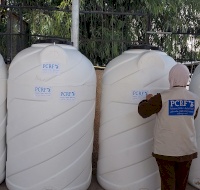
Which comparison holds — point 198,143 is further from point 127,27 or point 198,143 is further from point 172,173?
point 127,27

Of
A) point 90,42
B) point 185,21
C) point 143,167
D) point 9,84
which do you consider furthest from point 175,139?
point 185,21

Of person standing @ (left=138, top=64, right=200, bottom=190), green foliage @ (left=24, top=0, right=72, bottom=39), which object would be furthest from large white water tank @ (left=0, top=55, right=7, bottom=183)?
green foliage @ (left=24, top=0, right=72, bottom=39)

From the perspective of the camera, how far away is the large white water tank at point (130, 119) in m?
2.79

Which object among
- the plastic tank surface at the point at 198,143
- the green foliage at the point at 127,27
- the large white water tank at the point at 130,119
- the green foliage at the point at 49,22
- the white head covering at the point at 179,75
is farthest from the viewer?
the green foliage at the point at 49,22

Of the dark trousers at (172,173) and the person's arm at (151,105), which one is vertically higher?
the person's arm at (151,105)

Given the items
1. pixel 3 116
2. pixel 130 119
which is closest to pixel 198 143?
pixel 130 119

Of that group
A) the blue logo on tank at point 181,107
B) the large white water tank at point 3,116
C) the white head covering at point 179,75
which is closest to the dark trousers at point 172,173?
the blue logo on tank at point 181,107

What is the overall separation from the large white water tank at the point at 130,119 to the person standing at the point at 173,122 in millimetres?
218

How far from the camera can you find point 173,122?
2561 mm

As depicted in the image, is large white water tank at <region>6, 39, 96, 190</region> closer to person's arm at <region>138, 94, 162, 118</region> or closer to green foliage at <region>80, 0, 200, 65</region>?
person's arm at <region>138, 94, 162, 118</region>

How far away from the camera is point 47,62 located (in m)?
2.63

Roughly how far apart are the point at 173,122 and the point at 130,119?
41 centimetres

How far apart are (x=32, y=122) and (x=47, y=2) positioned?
3533mm

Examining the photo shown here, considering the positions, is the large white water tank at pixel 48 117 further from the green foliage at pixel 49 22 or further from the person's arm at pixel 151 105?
the green foliage at pixel 49 22
